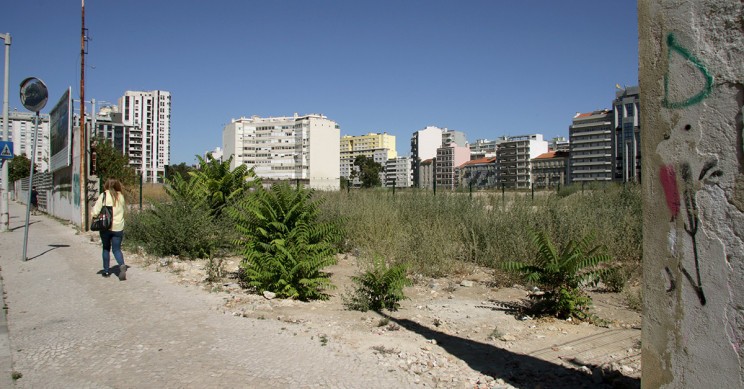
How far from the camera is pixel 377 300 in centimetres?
655

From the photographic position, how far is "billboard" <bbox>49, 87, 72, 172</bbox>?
1861 centimetres

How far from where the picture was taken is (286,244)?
23.3 feet

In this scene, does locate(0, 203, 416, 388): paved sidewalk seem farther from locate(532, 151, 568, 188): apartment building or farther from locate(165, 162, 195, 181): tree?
locate(532, 151, 568, 188): apartment building

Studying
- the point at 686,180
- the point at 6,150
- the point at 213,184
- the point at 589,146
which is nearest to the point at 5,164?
the point at 6,150

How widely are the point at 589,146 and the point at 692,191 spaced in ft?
454

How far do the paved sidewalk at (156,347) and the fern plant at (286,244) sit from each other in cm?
79

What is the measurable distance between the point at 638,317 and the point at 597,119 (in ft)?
453

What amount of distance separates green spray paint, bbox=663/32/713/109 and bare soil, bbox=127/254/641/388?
7.80 ft

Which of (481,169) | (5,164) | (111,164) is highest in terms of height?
(481,169)

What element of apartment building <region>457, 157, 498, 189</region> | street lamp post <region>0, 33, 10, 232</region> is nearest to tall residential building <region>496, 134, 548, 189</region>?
apartment building <region>457, 157, 498, 189</region>

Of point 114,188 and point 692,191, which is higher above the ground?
point 114,188

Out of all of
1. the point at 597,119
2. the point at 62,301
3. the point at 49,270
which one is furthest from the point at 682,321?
the point at 597,119

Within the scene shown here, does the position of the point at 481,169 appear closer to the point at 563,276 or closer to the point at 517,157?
the point at 517,157

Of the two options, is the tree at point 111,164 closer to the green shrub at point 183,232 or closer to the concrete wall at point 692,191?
the green shrub at point 183,232
